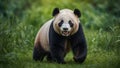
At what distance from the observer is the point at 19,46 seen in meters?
11.4

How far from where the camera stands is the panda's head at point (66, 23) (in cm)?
967

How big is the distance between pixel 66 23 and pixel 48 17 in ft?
21.9

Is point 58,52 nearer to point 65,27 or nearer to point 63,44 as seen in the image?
point 63,44

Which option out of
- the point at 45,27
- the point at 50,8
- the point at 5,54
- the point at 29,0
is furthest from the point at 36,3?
the point at 5,54

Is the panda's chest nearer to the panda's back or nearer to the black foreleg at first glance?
the panda's back

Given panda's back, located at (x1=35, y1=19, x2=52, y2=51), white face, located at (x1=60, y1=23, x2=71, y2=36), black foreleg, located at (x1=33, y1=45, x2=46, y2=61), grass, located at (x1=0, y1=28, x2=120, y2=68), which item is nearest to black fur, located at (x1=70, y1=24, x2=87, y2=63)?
grass, located at (x1=0, y1=28, x2=120, y2=68)

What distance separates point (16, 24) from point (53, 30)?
2504 mm

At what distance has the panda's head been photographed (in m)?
9.67

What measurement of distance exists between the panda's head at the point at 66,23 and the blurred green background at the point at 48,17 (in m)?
0.61

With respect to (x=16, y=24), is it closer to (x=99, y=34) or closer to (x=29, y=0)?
(x=99, y=34)

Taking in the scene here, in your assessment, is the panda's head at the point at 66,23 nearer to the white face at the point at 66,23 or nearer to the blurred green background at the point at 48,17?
the white face at the point at 66,23

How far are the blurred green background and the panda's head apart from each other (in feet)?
1.98

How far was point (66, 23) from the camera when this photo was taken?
31.8 feet

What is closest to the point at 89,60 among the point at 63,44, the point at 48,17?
the point at 63,44
